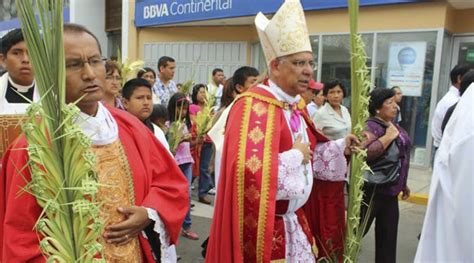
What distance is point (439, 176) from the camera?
5.09 ft

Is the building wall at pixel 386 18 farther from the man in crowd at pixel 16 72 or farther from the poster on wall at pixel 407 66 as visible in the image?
the man in crowd at pixel 16 72

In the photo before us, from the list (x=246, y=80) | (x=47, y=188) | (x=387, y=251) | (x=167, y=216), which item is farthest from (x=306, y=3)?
(x=47, y=188)

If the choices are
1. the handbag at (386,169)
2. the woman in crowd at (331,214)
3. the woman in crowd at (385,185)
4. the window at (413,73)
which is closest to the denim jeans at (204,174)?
the woman in crowd at (385,185)

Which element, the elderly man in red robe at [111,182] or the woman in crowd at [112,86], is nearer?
the elderly man in red robe at [111,182]

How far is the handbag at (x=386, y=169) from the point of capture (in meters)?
3.88

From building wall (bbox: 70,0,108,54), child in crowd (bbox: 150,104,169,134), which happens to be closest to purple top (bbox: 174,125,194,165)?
child in crowd (bbox: 150,104,169,134)

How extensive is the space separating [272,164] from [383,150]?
1652 mm

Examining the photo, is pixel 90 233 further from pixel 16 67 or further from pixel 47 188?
pixel 16 67

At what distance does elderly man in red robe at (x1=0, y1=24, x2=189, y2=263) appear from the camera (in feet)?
5.10

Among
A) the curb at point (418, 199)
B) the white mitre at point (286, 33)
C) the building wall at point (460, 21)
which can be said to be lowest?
the curb at point (418, 199)

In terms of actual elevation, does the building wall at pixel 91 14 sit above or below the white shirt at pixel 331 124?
above

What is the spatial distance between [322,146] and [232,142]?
2.42 ft

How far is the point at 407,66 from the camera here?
9.05 metres

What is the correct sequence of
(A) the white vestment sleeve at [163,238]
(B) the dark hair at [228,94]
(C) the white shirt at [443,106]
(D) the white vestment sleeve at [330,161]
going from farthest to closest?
(C) the white shirt at [443,106], (B) the dark hair at [228,94], (D) the white vestment sleeve at [330,161], (A) the white vestment sleeve at [163,238]
